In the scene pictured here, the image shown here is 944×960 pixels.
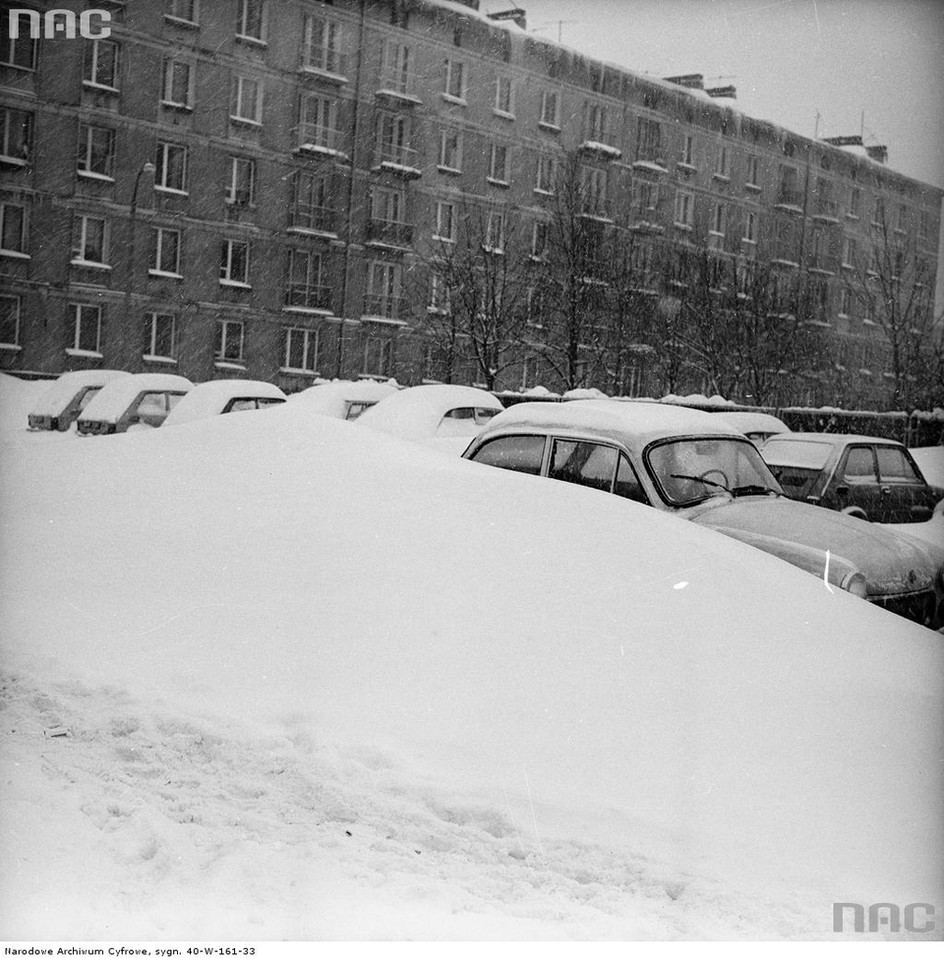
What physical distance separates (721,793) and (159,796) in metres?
1.76

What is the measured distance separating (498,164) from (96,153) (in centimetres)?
869

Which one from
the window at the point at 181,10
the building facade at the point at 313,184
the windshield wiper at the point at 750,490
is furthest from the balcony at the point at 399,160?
the windshield wiper at the point at 750,490

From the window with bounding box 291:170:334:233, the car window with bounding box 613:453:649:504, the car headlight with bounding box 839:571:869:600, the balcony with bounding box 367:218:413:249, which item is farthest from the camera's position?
the balcony with bounding box 367:218:413:249

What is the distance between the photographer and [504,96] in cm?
2228

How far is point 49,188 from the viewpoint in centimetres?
2194

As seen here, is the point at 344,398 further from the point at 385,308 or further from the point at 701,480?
the point at 385,308

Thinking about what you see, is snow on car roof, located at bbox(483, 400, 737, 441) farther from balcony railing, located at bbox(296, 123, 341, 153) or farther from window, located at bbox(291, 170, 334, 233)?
window, located at bbox(291, 170, 334, 233)

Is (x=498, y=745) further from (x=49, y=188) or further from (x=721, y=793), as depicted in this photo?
(x=49, y=188)

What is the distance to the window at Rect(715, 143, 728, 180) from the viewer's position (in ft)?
56.1

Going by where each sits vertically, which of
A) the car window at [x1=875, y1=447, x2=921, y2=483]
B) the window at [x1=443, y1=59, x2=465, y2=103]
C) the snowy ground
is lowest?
the snowy ground

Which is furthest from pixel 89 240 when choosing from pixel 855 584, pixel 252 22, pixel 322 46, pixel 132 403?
pixel 855 584

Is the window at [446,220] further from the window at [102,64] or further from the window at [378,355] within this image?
the window at [102,64]

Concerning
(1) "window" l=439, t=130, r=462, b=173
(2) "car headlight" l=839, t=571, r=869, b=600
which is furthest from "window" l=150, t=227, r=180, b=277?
(2) "car headlight" l=839, t=571, r=869, b=600

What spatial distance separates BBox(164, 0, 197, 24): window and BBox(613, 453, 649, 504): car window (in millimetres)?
19160
